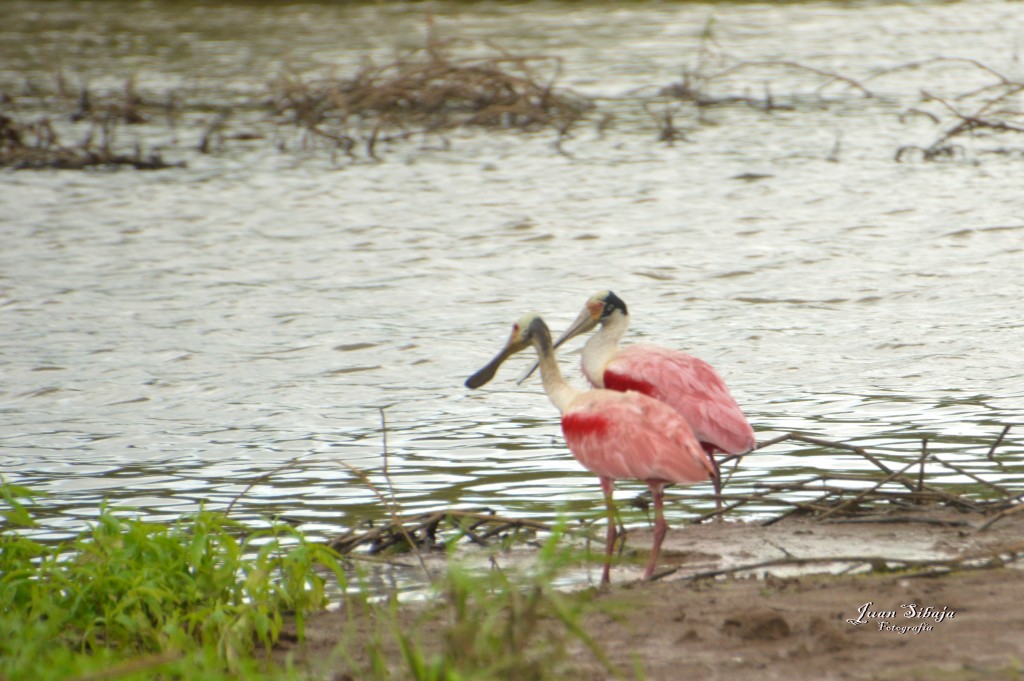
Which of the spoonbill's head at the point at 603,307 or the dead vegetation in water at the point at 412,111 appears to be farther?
the dead vegetation in water at the point at 412,111

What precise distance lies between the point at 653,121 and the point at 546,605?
15594 millimetres

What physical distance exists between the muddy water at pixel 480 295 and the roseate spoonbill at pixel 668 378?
0.38m

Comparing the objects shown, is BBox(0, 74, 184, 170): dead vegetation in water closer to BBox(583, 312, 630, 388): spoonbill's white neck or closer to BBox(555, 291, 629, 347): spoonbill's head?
BBox(555, 291, 629, 347): spoonbill's head

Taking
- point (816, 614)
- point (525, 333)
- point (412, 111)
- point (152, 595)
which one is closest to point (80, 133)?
point (412, 111)

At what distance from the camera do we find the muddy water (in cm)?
735

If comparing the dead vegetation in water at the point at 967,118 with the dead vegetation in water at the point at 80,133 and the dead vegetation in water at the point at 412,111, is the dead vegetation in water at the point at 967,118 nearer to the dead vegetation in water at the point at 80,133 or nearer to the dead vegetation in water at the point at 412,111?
the dead vegetation in water at the point at 412,111

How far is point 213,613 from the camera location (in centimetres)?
488

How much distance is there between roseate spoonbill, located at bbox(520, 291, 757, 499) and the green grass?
4.28 ft

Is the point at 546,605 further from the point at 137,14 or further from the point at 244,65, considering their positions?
the point at 137,14

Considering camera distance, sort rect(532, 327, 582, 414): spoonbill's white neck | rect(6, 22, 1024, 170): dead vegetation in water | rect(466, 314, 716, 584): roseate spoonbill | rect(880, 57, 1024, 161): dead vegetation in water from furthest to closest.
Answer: rect(6, 22, 1024, 170): dead vegetation in water, rect(880, 57, 1024, 161): dead vegetation in water, rect(532, 327, 582, 414): spoonbill's white neck, rect(466, 314, 716, 584): roseate spoonbill

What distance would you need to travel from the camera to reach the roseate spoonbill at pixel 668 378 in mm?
6328
